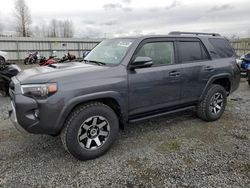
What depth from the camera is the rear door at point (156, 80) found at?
3.66 metres

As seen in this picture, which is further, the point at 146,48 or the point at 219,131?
the point at 219,131

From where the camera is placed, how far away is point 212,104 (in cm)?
486

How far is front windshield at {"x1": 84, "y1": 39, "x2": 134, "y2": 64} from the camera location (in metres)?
3.79

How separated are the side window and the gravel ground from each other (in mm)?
1352

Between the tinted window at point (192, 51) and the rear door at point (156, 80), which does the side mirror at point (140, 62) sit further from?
the tinted window at point (192, 51)

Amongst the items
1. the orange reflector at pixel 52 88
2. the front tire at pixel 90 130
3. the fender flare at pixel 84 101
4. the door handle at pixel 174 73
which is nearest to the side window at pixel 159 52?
the door handle at pixel 174 73

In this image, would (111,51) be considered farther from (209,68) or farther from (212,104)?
(212,104)

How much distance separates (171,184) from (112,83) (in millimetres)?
1561

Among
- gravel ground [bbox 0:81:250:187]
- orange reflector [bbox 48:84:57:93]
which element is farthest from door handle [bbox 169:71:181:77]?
orange reflector [bbox 48:84:57:93]

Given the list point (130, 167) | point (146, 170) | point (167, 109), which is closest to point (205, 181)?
point (146, 170)

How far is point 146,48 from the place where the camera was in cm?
393

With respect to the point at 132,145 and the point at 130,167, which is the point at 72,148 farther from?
the point at 132,145

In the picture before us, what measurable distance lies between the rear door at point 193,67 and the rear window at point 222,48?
0.36m

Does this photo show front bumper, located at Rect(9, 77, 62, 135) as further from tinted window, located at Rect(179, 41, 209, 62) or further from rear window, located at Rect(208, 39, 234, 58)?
rear window, located at Rect(208, 39, 234, 58)
